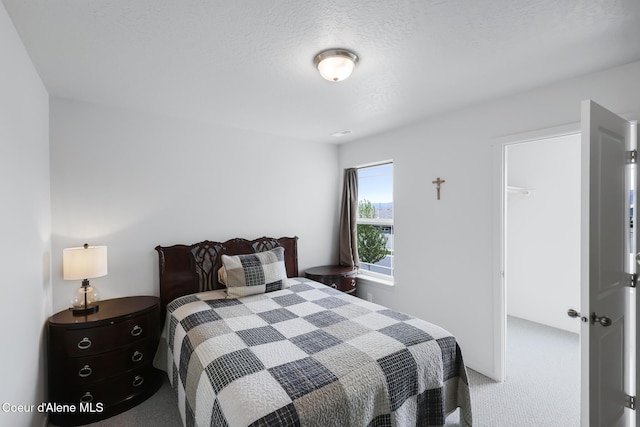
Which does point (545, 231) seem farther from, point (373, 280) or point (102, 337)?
point (102, 337)

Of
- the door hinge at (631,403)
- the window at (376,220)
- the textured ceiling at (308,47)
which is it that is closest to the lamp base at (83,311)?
the textured ceiling at (308,47)

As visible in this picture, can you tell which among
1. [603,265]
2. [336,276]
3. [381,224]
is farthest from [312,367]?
[381,224]

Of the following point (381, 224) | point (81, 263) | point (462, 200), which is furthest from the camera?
point (381, 224)

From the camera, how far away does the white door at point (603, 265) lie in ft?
4.66

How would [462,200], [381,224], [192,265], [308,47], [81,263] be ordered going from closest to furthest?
[308,47] < [81,263] < [462,200] < [192,265] < [381,224]

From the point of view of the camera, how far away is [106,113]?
2637 millimetres

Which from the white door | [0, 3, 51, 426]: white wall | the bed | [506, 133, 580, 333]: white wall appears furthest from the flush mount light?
[506, 133, 580, 333]: white wall

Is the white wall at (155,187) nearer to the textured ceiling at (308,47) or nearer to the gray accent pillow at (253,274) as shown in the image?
the textured ceiling at (308,47)

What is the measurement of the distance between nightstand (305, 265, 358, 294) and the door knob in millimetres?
2418

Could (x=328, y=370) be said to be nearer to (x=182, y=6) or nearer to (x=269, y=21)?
(x=269, y=21)

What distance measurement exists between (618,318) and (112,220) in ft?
12.2

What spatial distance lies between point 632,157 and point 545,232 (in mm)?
2410

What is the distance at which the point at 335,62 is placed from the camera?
1.76 metres

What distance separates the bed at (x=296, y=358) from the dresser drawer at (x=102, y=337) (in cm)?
26
